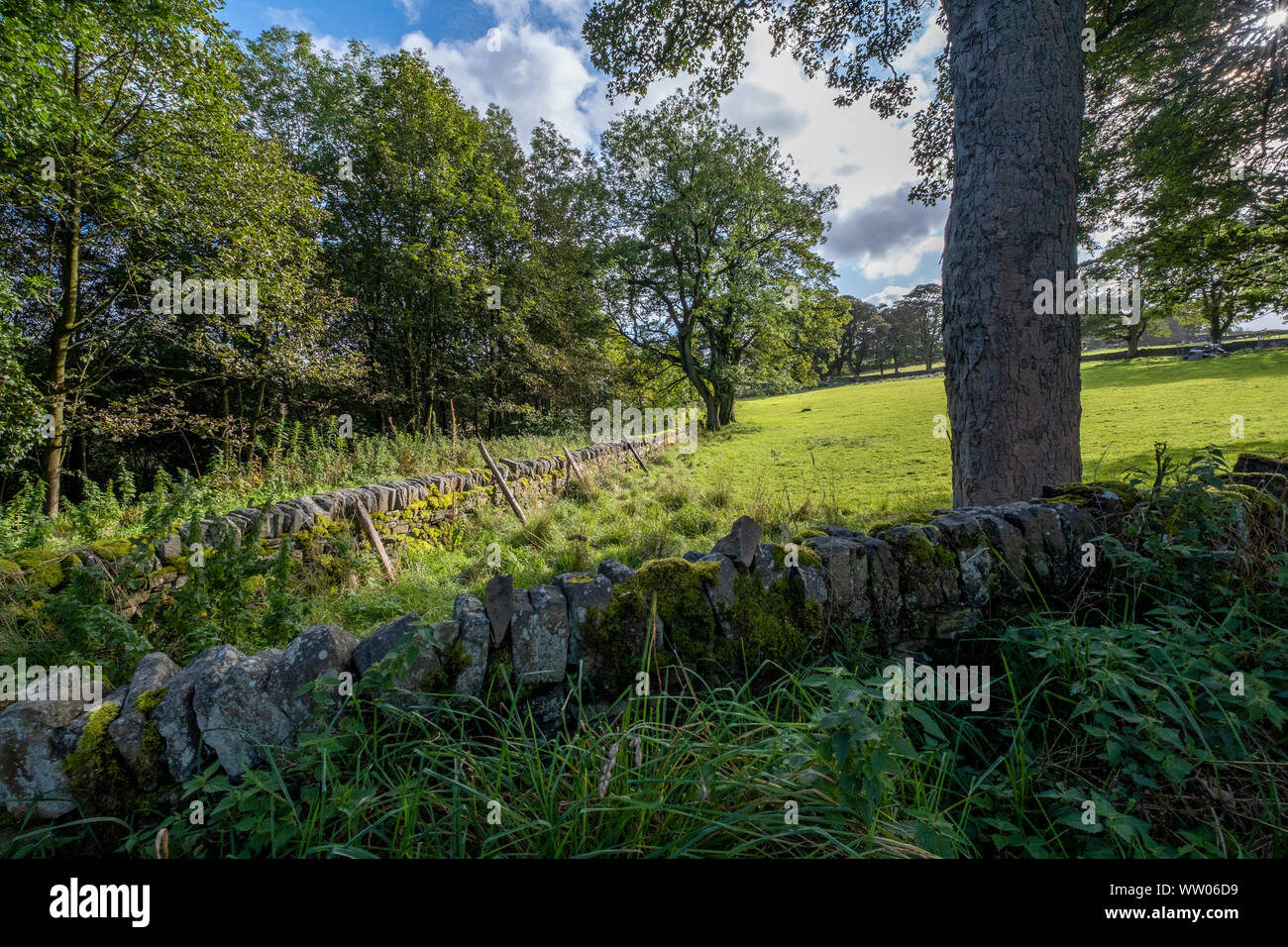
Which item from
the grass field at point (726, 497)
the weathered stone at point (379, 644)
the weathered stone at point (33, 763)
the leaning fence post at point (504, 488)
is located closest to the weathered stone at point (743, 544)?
the weathered stone at point (379, 644)

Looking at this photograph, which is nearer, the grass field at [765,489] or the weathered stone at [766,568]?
the weathered stone at [766,568]

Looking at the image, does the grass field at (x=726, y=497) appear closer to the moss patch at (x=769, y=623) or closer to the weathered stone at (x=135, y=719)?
the weathered stone at (x=135, y=719)

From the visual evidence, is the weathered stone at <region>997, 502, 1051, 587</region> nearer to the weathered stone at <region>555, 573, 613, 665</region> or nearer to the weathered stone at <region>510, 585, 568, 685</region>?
the weathered stone at <region>555, 573, 613, 665</region>

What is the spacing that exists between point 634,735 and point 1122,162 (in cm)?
1426

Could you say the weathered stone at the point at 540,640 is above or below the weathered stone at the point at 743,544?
below

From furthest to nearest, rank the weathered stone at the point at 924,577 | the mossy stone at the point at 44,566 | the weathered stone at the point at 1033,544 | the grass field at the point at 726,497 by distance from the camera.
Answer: the grass field at the point at 726,497 < the mossy stone at the point at 44,566 < the weathered stone at the point at 1033,544 < the weathered stone at the point at 924,577


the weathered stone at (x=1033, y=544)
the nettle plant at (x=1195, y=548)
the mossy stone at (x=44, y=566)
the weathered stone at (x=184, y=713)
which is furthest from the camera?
the mossy stone at (x=44, y=566)

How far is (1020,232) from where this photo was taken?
3.55 meters

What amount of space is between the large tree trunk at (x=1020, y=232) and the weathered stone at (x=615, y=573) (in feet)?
10.6

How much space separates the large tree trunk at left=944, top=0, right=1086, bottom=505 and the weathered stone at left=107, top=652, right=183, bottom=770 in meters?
5.06

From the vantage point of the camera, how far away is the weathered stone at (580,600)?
2041 millimetres
